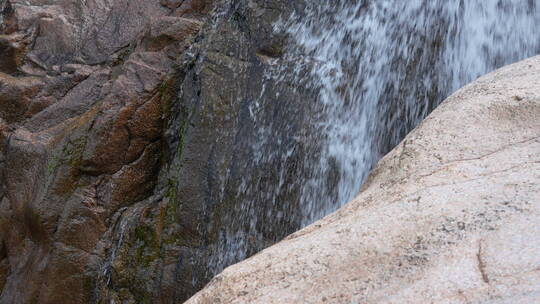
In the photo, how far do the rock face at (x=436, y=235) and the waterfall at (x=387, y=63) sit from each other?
79.0 inches

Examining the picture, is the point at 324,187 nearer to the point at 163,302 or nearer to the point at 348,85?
the point at 348,85

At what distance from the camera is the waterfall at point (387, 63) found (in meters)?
4.32

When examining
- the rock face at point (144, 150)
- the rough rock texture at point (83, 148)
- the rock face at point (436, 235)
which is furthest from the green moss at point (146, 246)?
the rock face at point (436, 235)

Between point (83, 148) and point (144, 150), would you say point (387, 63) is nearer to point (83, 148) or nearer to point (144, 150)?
point (144, 150)

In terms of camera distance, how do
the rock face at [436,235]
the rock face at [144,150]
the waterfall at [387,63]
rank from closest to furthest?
the rock face at [436,235]
the waterfall at [387,63]
the rock face at [144,150]

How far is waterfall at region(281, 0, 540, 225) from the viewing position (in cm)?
432

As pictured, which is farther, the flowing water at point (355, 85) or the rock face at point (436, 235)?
the flowing water at point (355, 85)

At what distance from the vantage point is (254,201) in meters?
4.68

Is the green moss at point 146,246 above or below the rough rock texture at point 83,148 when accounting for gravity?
below

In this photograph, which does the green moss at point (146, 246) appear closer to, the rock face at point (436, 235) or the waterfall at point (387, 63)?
the waterfall at point (387, 63)

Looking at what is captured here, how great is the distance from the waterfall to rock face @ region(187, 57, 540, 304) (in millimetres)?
2007

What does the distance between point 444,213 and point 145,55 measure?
4327 mm

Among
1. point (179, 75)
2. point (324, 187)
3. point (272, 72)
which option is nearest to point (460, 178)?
point (324, 187)

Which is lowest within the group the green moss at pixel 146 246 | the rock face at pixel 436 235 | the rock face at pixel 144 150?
the rock face at pixel 436 235
